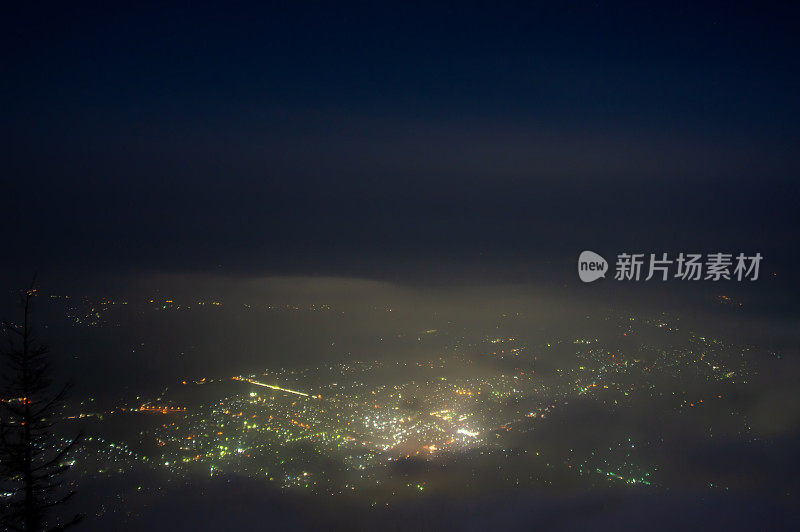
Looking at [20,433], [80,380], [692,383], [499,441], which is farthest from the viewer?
[80,380]

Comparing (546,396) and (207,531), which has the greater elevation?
(546,396)

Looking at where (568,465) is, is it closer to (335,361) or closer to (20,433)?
(335,361)

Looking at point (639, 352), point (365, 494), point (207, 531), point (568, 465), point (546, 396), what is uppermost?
point (639, 352)

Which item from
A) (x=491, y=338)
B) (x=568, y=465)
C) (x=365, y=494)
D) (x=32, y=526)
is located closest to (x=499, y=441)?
(x=568, y=465)

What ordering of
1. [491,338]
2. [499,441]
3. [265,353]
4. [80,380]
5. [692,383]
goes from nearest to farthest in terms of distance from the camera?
[499,441], [692,383], [80,380], [491,338], [265,353]

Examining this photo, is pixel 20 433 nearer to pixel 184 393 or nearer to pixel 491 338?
pixel 184 393

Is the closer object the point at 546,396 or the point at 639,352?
the point at 546,396

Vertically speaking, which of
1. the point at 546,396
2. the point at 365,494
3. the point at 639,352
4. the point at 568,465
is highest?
the point at 639,352

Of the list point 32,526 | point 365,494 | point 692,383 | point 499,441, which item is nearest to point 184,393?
point 365,494

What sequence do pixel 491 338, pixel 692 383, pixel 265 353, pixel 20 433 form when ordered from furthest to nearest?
pixel 265 353 < pixel 491 338 < pixel 692 383 < pixel 20 433
